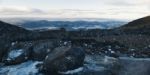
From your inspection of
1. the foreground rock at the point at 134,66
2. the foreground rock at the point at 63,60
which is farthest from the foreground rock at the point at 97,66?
the foreground rock at the point at 134,66

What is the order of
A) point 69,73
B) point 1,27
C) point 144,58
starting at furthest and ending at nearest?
point 1,27 → point 144,58 → point 69,73

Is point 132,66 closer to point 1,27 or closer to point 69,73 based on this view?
point 69,73

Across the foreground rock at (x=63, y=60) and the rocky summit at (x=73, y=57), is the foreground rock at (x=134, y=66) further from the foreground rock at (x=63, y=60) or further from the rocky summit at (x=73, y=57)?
the foreground rock at (x=63, y=60)

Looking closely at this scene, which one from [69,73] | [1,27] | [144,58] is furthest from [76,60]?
[1,27]

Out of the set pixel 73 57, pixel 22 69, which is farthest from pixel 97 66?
pixel 22 69

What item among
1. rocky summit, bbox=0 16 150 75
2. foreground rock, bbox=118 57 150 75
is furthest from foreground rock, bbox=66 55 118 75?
foreground rock, bbox=118 57 150 75

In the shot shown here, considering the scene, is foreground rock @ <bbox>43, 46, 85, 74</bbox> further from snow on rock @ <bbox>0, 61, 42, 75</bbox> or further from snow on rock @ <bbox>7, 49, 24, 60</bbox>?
snow on rock @ <bbox>7, 49, 24, 60</bbox>

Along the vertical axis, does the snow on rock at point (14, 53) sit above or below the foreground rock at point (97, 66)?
above

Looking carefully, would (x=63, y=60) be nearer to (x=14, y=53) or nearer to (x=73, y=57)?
(x=73, y=57)
